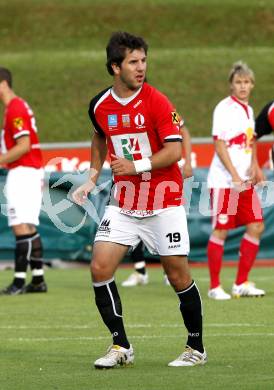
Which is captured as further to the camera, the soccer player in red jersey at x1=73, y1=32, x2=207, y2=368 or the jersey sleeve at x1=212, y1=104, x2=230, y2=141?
the jersey sleeve at x1=212, y1=104, x2=230, y2=141

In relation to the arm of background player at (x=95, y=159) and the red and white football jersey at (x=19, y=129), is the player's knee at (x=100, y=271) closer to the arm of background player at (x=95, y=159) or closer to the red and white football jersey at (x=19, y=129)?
the arm of background player at (x=95, y=159)

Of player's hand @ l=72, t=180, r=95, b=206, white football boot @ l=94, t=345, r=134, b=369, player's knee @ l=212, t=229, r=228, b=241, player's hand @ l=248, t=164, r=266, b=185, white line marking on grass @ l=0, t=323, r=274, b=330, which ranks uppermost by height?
player's hand @ l=72, t=180, r=95, b=206

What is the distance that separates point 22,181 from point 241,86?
280 centimetres

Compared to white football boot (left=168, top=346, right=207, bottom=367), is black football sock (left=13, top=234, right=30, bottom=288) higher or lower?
lower

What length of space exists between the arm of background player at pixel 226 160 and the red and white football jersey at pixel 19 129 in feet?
7.13

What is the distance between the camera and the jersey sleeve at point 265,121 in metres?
12.2

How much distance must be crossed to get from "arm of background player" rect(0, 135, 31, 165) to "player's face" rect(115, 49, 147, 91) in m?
5.51

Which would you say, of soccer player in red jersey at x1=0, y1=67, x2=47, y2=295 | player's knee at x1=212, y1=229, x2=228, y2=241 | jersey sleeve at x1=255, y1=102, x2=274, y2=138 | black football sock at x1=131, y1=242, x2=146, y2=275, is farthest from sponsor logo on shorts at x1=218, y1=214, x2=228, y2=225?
soccer player in red jersey at x1=0, y1=67, x2=47, y2=295

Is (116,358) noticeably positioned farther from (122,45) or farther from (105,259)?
(122,45)

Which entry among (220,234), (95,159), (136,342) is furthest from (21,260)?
(95,159)

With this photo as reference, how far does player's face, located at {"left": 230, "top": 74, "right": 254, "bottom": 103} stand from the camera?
12995 millimetres

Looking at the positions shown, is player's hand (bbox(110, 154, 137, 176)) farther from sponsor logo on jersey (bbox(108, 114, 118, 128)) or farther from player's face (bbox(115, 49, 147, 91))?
player's face (bbox(115, 49, 147, 91))

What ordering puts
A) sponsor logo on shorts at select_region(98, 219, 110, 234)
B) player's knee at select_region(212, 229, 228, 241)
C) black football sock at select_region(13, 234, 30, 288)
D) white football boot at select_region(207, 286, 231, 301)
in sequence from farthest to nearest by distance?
black football sock at select_region(13, 234, 30, 288) < player's knee at select_region(212, 229, 228, 241) < white football boot at select_region(207, 286, 231, 301) < sponsor logo on shorts at select_region(98, 219, 110, 234)

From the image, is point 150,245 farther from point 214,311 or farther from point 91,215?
point 91,215
